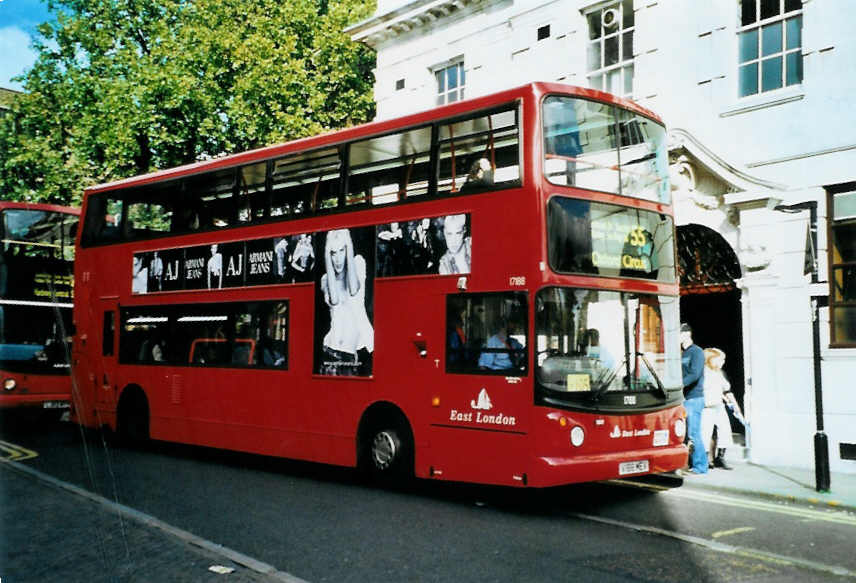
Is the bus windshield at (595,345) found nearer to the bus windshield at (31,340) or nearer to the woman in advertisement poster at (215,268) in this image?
the woman in advertisement poster at (215,268)

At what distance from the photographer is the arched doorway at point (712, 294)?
1369 cm

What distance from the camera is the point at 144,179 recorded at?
13.4 metres

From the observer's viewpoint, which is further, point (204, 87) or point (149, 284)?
point (204, 87)

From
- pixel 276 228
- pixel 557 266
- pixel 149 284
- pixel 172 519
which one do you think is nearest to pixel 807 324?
pixel 557 266

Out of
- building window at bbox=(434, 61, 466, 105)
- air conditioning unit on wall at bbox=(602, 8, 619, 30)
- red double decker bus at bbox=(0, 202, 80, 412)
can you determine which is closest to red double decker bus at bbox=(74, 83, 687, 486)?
red double decker bus at bbox=(0, 202, 80, 412)

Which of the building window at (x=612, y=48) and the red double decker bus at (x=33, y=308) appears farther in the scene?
the red double decker bus at (x=33, y=308)

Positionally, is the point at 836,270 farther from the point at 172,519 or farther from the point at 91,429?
the point at 91,429

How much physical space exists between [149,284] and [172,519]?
596 centimetres

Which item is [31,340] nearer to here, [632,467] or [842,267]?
[632,467]

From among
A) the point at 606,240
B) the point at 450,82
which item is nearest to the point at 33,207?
the point at 450,82

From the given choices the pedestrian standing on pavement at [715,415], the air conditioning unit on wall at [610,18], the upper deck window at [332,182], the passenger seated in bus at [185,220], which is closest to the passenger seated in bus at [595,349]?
the upper deck window at [332,182]

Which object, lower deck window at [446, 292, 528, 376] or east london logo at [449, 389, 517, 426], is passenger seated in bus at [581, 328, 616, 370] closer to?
lower deck window at [446, 292, 528, 376]

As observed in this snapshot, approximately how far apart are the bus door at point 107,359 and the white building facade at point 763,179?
9.41m

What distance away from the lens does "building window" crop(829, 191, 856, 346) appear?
Answer: 11.9 meters
